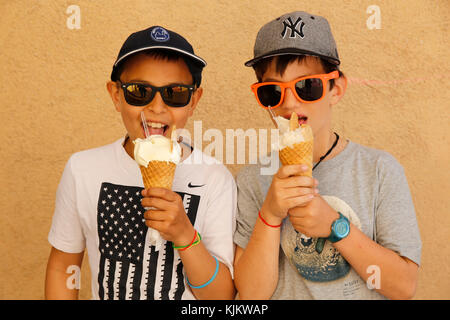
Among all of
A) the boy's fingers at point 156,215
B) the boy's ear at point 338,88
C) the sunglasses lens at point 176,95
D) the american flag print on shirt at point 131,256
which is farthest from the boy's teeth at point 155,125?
the boy's ear at point 338,88

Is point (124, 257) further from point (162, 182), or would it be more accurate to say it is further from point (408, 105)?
point (408, 105)

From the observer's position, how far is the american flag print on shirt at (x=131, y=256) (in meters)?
2.17

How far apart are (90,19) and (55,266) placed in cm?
190

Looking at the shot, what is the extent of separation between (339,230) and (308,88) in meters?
Result: 0.67

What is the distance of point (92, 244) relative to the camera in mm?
2293

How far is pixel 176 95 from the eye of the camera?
2.17 m

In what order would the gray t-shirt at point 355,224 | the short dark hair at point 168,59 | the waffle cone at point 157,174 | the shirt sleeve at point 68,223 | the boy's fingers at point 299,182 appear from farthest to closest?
the shirt sleeve at point 68,223
the short dark hair at point 168,59
the gray t-shirt at point 355,224
the waffle cone at point 157,174
the boy's fingers at point 299,182

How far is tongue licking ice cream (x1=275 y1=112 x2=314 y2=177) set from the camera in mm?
1946

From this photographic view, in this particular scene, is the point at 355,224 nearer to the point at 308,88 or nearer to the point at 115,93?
the point at 308,88

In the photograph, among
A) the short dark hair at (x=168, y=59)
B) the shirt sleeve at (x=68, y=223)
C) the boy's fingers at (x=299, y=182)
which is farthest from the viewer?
the shirt sleeve at (x=68, y=223)

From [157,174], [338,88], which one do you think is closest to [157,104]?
[157,174]

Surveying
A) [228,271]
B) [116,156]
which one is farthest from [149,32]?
[228,271]

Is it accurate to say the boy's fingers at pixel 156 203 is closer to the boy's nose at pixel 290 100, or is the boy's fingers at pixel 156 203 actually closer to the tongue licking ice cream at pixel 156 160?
the tongue licking ice cream at pixel 156 160
